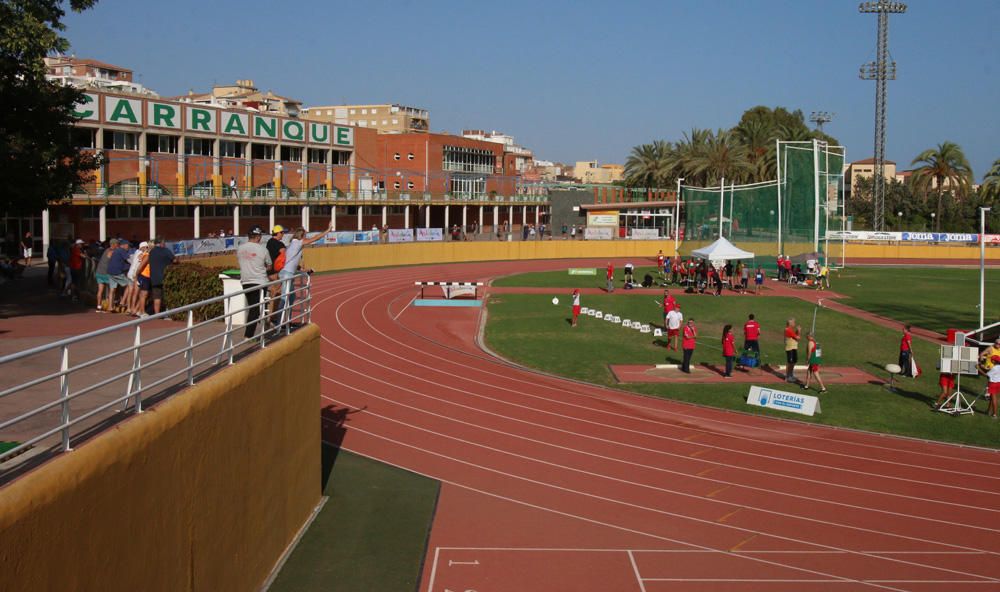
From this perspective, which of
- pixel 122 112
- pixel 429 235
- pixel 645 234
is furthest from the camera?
pixel 645 234

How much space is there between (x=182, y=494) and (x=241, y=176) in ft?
180

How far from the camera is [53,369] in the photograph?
916cm

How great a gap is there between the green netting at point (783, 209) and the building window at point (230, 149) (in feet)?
101

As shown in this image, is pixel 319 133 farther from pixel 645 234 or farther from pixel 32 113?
pixel 32 113

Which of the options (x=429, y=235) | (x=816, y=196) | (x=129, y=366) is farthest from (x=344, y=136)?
(x=129, y=366)

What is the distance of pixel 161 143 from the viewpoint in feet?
179

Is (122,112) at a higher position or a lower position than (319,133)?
lower

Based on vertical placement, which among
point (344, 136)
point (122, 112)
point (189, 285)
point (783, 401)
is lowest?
point (783, 401)

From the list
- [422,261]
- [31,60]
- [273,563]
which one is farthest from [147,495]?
[422,261]

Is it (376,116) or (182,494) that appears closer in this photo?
(182,494)

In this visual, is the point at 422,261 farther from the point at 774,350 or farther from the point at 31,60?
the point at 31,60

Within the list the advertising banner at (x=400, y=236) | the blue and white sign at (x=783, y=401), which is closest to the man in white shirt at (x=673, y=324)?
the blue and white sign at (x=783, y=401)

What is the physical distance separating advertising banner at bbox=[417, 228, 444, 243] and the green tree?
3666 centimetres

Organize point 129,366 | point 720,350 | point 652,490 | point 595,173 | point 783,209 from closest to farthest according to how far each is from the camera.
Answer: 1. point 129,366
2. point 652,490
3. point 720,350
4. point 783,209
5. point 595,173
